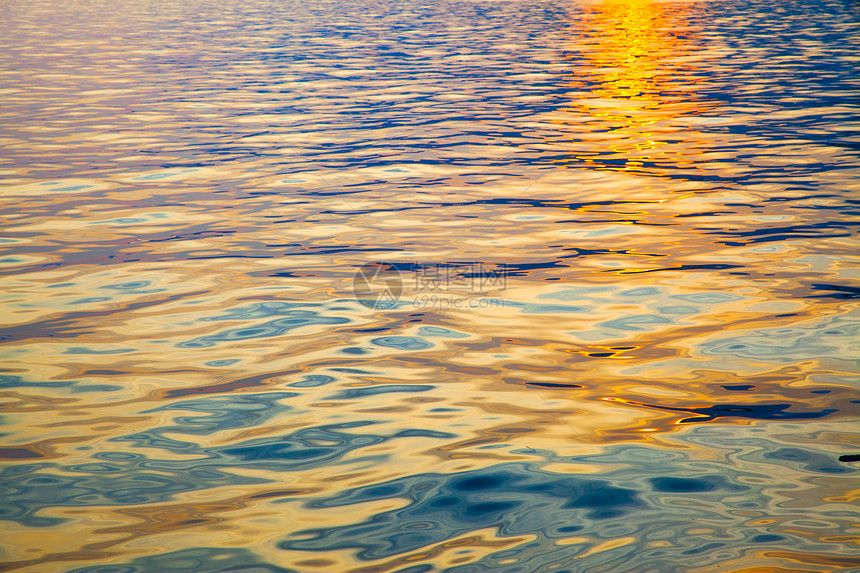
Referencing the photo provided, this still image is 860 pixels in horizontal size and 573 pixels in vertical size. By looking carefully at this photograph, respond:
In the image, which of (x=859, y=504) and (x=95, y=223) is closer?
(x=859, y=504)

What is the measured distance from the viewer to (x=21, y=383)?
4.51 metres

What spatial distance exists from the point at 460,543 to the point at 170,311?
10.8 feet

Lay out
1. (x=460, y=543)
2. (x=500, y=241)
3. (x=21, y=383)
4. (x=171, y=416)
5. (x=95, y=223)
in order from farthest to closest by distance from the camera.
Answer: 1. (x=95, y=223)
2. (x=500, y=241)
3. (x=21, y=383)
4. (x=171, y=416)
5. (x=460, y=543)

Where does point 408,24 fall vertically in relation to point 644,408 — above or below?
above

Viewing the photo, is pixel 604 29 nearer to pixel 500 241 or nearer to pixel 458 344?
pixel 500 241

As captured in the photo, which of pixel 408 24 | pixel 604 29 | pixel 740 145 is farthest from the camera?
pixel 408 24

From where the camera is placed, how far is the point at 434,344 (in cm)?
503

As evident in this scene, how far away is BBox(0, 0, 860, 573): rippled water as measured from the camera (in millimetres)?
3258

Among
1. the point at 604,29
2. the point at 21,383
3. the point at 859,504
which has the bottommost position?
the point at 859,504

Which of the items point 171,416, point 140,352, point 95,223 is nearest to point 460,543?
point 171,416

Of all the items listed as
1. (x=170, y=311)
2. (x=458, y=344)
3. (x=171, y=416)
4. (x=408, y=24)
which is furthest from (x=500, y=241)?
(x=408, y=24)

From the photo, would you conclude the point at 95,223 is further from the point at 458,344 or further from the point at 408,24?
the point at 408,24

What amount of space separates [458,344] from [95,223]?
14.6 feet

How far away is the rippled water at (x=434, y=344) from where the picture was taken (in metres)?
3.26
